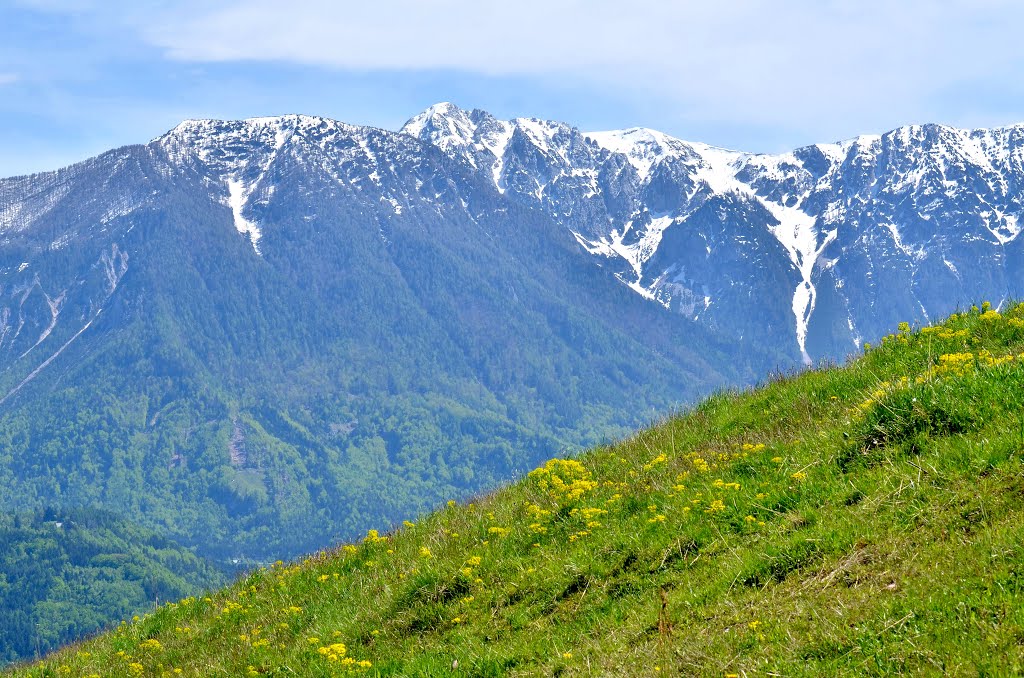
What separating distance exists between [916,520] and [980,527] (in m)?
0.71

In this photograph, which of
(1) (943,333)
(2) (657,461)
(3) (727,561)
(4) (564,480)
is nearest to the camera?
(3) (727,561)

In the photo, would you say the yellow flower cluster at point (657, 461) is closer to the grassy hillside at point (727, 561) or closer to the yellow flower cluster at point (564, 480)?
the grassy hillside at point (727, 561)

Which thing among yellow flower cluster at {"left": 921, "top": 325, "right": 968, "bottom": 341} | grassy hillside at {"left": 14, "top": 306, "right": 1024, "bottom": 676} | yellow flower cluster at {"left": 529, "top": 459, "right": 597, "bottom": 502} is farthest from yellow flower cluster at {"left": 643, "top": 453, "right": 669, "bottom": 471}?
yellow flower cluster at {"left": 921, "top": 325, "right": 968, "bottom": 341}

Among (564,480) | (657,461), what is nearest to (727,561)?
(657,461)

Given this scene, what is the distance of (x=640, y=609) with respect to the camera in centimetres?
1054

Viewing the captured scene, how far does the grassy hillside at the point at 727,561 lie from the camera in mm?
8320

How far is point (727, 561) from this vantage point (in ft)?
34.5

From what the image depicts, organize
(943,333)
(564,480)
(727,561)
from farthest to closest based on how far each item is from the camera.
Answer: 1. (564,480)
2. (943,333)
3. (727,561)

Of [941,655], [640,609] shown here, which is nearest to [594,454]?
[640,609]

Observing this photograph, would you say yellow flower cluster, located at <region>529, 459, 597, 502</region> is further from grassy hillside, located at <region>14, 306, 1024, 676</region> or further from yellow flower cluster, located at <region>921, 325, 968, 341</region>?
yellow flower cluster, located at <region>921, 325, 968, 341</region>

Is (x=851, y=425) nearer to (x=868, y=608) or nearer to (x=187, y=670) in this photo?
(x=868, y=608)

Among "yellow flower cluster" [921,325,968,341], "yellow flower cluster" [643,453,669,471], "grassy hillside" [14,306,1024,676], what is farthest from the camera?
"yellow flower cluster" [921,325,968,341]

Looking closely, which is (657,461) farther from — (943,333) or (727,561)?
(943,333)

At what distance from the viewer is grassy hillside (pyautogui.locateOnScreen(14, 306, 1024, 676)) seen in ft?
27.3
